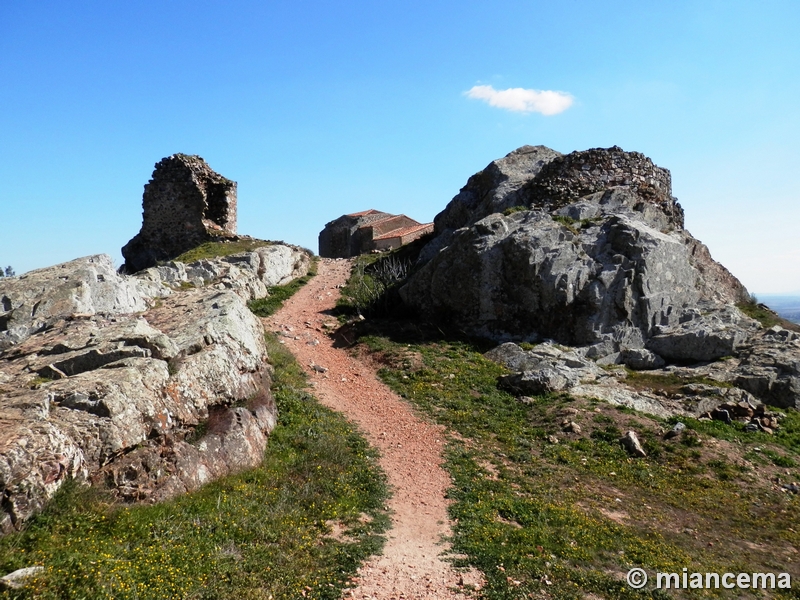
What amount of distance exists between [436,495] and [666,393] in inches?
389

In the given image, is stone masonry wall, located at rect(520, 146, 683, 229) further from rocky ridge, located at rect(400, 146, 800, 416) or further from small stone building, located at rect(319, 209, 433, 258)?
small stone building, located at rect(319, 209, 433, 258)

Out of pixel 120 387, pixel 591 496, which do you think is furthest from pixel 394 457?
pixel 120 387

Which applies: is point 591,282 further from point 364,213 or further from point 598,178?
point 364,213

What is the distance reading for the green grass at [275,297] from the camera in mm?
24281

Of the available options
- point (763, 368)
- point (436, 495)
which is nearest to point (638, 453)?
point (436, 495)

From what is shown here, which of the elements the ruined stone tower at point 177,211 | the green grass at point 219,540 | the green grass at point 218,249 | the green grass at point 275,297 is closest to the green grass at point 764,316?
the green grass at point 219,540

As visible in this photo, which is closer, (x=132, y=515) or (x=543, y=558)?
(x=132, y=515)

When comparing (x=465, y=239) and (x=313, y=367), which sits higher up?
(x=465, y=239)

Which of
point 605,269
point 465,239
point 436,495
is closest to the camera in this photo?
point 436,495

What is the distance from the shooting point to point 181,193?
112 ft

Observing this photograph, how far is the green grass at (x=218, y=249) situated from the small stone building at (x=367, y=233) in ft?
47.6

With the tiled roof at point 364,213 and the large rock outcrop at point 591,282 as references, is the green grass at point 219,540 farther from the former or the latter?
the tiled roof at point 364,213

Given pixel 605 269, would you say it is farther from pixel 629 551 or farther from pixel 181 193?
pixel 181 193

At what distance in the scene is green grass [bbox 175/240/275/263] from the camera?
29828 millimetres
